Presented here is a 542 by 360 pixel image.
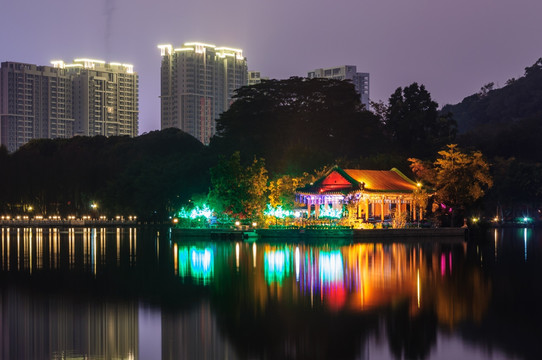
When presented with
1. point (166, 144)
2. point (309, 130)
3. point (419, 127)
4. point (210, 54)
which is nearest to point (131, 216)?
point (166, 144)

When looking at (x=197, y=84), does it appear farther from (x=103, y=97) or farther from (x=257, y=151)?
(x=257, y=151)

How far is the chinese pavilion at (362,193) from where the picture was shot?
47.6 meters

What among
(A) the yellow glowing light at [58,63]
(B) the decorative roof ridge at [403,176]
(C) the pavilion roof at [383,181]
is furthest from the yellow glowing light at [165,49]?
(C) the pavilion roof at [383,181]

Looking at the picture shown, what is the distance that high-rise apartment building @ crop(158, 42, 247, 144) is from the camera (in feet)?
456

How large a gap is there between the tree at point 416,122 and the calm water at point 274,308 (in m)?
47.3

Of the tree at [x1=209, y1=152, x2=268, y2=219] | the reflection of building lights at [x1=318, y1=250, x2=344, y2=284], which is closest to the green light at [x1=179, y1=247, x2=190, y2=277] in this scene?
the reflection of building lights at [x1=318, y1=250, x2=344, y2=284]

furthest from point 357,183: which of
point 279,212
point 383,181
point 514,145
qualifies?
point 514,145

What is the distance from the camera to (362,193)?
154 ft

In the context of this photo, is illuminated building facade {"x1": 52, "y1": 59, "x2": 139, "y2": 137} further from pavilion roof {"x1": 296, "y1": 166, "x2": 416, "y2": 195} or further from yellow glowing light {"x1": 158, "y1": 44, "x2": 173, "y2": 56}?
pavilion roof {"x1": 296, "y1": 166, "x2": 416, "y2": 195}

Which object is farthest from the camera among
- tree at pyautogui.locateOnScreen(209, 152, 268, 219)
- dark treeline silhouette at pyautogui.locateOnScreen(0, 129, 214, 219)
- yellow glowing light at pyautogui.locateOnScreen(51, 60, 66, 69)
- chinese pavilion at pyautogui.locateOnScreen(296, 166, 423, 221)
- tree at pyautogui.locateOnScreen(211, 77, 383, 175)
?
yellow glowing light at pyautogui.locateOnScreen(51, 60, 66, 69)

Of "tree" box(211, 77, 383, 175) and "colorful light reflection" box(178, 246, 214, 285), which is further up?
"tree" box(211, 77, 383, 175)

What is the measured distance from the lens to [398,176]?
51562mm

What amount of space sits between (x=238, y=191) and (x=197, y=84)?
9077 cm

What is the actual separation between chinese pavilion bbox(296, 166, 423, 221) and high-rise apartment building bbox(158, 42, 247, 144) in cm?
9073
